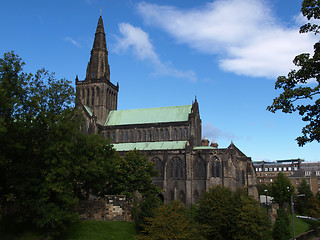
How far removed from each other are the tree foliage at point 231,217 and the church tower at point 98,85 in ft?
155

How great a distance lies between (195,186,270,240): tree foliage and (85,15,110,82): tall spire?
50.7m

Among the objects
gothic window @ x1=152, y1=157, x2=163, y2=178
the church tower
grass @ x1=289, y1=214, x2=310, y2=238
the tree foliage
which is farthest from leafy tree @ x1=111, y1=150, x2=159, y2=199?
the church tower

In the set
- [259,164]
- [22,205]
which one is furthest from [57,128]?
[259,164]

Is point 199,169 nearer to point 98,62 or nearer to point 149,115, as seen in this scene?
point 149,115

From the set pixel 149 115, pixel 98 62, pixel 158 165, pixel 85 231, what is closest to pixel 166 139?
pixel 158 165

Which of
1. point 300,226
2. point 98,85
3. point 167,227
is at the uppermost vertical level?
point 98,85

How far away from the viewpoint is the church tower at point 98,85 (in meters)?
79.4

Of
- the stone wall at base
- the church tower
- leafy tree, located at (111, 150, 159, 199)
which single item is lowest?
the stone wall at base

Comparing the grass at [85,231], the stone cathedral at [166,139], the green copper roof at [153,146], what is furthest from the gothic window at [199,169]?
the grass at [85,231]

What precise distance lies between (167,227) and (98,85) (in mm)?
57825

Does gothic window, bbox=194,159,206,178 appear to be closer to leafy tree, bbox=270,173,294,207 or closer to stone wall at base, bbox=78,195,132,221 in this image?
leafy tree, bbox=270,173,294,207

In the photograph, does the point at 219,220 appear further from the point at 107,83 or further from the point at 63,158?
the point at 107,83

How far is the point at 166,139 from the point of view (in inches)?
2899

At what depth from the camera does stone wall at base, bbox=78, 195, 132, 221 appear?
29406 millimetres
